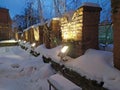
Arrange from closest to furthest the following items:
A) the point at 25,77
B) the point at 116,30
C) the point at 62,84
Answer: the point at 116,30
the point at 62,84
the point at 25,77

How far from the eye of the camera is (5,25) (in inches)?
1480

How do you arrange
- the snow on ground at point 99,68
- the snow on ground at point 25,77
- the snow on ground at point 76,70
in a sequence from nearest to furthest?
the snow on ground at point 99,68 < the snow on ground at point 76,70 < the snow on ground at point 25,77

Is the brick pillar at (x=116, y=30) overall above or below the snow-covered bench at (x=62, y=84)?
above

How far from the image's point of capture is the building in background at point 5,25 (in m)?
36.8

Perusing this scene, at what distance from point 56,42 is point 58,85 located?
179 inches

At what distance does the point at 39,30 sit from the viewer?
36.6 ft

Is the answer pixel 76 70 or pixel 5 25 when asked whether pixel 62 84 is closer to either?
pixel 76 70

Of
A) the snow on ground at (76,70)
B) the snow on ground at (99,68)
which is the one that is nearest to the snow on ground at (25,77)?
the snow on ground at (76,70)

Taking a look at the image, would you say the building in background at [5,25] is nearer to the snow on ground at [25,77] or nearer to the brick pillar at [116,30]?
the snow on ground at [25,77]

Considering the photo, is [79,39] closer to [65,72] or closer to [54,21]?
[65,72]

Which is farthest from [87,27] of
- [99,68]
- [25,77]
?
[25,77]

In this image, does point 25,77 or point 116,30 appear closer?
point 116,30

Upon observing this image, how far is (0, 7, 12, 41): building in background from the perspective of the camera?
36.8 meters

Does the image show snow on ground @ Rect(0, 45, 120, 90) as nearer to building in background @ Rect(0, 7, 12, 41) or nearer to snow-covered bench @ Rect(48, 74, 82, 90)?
snow-covered bench @ Rect(48, 74, 82, 90)
